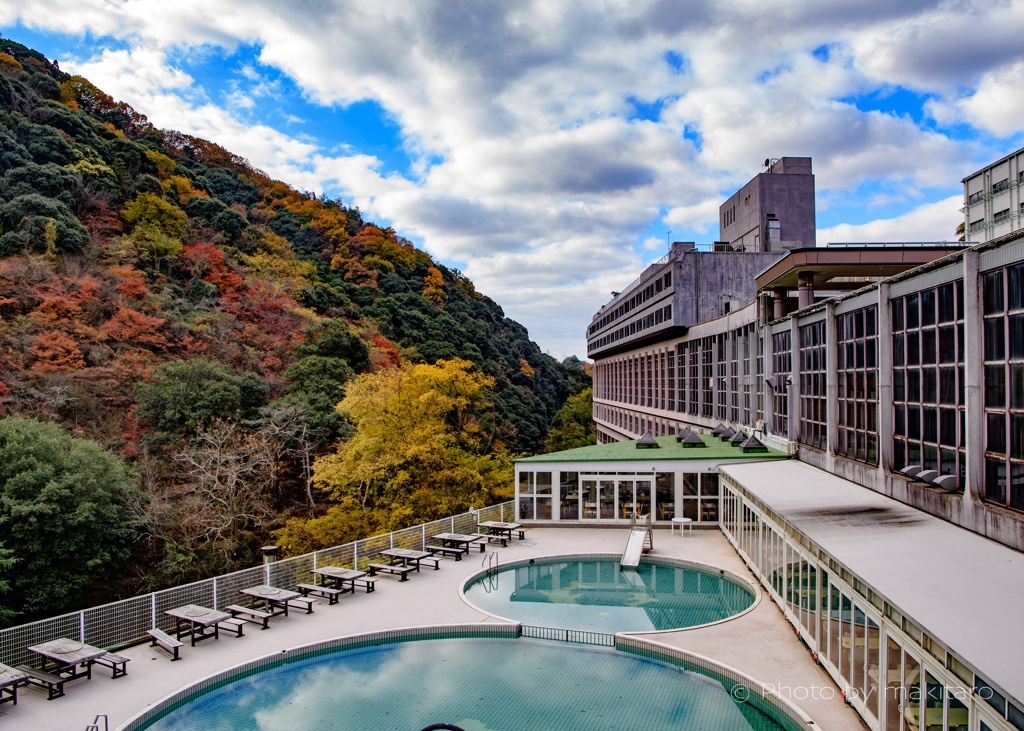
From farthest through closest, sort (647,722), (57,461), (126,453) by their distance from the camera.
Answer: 1. (126,453)
2. (57,461)
3. (647,722)

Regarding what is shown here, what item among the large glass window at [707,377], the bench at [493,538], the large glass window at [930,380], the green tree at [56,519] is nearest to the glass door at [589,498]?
the bench at [493,538]

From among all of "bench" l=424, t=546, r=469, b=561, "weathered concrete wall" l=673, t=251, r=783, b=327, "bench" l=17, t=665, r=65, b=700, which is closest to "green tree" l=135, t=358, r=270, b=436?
"bench" l=424, t=546, r=469, b=561

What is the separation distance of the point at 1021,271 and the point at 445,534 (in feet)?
46.6

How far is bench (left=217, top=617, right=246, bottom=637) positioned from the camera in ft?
35.8

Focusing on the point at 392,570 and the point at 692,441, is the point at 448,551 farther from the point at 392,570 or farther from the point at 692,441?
the point at 692,441

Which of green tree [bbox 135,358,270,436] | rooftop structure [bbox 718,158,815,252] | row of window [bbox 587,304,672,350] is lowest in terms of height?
green tree [bbox 135,358,270,436]

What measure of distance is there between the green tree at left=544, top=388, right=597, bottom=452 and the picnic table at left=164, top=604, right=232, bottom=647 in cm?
3817

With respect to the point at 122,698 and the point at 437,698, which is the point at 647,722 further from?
the point at 122,698

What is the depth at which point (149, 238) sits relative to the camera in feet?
115

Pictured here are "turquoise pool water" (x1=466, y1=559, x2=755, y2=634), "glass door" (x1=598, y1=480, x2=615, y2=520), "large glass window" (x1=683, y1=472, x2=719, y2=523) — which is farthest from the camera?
"glass door" (x1=598, y1=480, x2=615, y2=520)

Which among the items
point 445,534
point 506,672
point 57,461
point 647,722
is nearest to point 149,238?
point 57,461

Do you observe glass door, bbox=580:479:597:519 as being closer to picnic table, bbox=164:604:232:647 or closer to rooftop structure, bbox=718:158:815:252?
picnic table, bbox=164:604:232:647

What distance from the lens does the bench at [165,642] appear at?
32.5 feet

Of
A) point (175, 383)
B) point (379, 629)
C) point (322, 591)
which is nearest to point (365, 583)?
point (322, 591)
